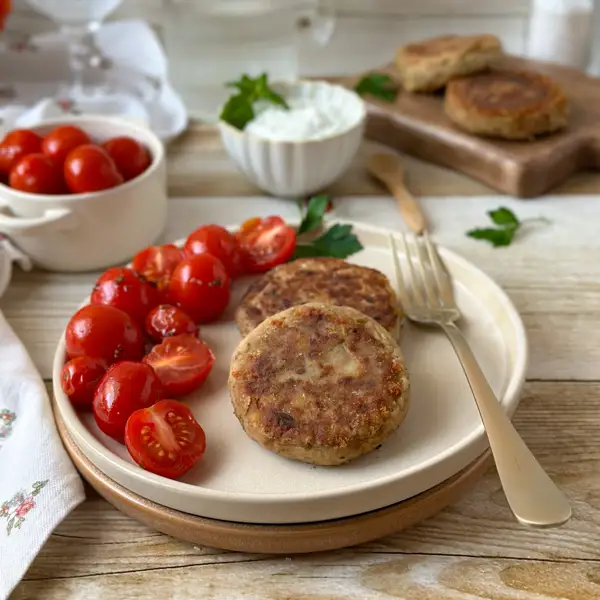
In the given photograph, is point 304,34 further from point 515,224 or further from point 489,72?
point 515,224

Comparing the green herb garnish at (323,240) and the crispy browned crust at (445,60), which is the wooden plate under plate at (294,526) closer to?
the green herb garnish at (323,240)

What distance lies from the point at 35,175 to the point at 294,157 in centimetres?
67

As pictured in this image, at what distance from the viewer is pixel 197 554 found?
1.26 meters

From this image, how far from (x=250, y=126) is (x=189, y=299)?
0.80m

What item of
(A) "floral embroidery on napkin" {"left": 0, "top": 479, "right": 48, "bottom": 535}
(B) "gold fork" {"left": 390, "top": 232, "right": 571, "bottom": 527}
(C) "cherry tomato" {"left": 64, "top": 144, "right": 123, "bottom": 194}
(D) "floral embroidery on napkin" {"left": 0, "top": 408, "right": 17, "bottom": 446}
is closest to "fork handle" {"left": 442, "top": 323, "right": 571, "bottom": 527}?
(B) "gold fork" {"left": 390, "top": 232, "right": 571, "bottom": 527}

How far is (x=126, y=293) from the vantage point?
1568 mm

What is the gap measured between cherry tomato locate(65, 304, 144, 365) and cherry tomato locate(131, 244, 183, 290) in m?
0.21

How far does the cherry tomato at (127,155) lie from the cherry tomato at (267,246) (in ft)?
1.19

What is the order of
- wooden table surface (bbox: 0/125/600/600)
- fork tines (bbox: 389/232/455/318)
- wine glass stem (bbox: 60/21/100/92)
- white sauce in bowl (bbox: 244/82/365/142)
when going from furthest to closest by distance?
wine glass stem (bbox: 60/21/100/92), white sauce in bowl (bbox: 244/82/365/142), fork tines (bbox: 389/232/455/318), wooden table surface (bbox: 0/125/600/600)

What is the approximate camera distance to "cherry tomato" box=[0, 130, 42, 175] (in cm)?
194

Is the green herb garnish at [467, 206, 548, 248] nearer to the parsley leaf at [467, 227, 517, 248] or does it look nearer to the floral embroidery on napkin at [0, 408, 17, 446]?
the parsley leaf at [467, 227, 517, 248]

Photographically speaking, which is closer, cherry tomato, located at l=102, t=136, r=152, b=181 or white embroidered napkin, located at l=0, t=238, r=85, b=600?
white embroidered napkin, located at l=0, t=238, r=85, b=600

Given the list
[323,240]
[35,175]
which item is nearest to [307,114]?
[323,240]

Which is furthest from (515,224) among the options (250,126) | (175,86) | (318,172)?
(175,86)
